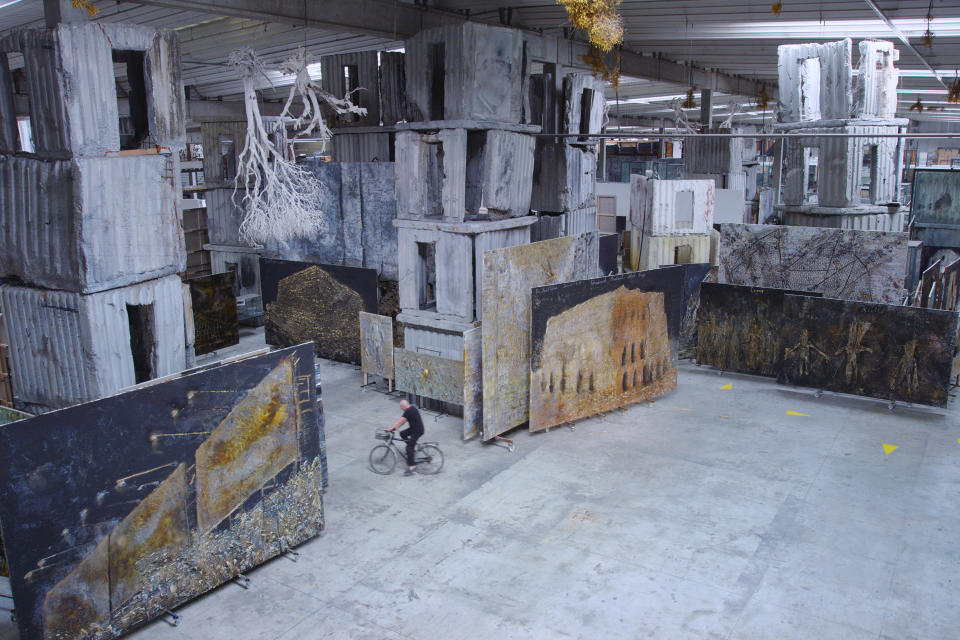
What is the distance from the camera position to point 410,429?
10.6 m

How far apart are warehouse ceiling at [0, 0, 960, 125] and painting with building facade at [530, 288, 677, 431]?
767 centimetres

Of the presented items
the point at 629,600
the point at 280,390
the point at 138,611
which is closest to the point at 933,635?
the point at 629,600

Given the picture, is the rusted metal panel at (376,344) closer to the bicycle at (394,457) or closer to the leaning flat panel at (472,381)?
the leaning flat panel at (472,381)

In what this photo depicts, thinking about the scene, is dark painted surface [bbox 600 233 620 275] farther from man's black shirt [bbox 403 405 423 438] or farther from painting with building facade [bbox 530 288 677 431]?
man's black shirt [bbox 403 405 423 438]

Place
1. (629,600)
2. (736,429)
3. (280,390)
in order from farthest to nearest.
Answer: (736,429), (280,390), (629,600)

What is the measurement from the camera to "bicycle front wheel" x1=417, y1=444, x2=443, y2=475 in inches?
425

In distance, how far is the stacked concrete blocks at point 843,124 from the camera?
1650cm

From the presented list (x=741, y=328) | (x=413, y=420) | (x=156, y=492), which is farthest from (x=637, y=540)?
(x=741, y=328)

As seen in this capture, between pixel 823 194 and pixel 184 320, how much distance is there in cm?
1469

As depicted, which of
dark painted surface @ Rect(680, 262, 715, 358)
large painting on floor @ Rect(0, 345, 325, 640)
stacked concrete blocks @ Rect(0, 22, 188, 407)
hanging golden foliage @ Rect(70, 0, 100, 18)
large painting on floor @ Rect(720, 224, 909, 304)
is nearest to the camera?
large painting on floor @ Rect(0, 345, 325, 640)

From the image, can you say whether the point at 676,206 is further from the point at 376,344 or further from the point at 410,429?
the point at 410,429

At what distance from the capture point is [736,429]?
1234 centimetres

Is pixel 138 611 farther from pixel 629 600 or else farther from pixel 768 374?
pixel 768 374

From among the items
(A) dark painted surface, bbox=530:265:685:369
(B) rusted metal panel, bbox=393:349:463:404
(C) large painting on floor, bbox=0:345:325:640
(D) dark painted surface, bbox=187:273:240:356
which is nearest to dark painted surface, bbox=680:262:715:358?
(A) dark painted surface, bbox=530:265:685:369
